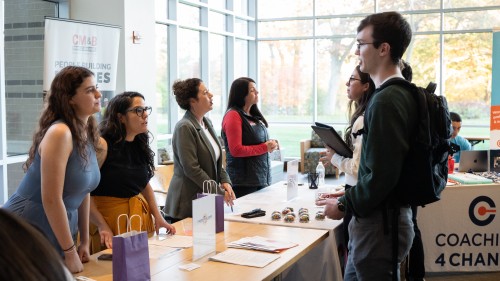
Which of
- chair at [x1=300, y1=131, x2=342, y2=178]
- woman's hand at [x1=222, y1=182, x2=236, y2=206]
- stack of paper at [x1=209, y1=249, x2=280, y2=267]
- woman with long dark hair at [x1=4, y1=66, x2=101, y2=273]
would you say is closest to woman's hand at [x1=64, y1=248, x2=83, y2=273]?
woman with long dark hair at [x1=4, y1=66, x2=101, y2=273]

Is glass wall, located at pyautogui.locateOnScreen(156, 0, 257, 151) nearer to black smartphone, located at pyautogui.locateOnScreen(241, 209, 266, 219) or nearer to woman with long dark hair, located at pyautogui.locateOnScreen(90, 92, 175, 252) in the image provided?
black smartphone, located at pyautogui.locateOnScreen(241, 209, 266, 219)

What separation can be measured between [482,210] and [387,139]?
2.91 metres

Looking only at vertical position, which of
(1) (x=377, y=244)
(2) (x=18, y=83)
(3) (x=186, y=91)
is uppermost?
(2) (x=18, y=83)

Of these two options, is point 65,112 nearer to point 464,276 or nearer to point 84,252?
point 84,252

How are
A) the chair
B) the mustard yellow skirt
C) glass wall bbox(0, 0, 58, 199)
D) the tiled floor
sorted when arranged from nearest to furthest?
the mustard yellow skirt < the tiled floor < glass wall bbox(0, 0, 58, 199) < the chair

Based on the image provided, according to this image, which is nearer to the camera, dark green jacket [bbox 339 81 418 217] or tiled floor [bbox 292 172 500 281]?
dark green jacket [bbox 339 81 418 217]

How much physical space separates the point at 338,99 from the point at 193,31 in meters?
3.34

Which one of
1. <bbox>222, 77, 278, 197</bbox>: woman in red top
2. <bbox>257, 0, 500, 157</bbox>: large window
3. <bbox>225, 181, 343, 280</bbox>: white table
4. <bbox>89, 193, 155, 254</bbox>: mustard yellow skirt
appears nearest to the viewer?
<bbox>89, 193, 155, 254</bbox>: mustard yellow skirt

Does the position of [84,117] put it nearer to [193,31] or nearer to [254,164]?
[254,164]

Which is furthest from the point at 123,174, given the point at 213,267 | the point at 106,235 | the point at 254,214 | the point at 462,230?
the point at 462,230

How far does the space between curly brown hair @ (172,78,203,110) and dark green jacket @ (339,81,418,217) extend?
5.43 ft

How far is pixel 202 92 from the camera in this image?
352 centimetres

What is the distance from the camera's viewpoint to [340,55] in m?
10.8

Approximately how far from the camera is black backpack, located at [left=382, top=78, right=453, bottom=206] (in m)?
2.00
